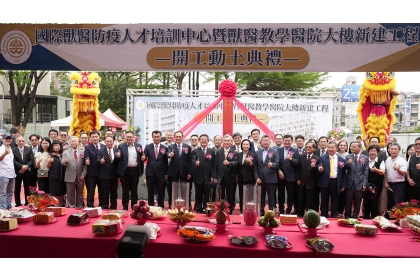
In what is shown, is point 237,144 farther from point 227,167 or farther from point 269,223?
point 269,223

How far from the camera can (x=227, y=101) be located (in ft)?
19.9

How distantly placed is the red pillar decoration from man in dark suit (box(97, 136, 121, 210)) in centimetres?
234

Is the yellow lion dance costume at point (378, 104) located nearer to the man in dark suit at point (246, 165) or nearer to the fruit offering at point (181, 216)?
the man in dark suit at point (246, 165)

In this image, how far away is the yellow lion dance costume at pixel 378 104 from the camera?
4980 millimetres

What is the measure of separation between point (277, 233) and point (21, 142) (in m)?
3.67

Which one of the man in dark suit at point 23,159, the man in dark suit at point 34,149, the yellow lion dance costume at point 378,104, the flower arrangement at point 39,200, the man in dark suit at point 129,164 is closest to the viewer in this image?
the flower arrangement at point 39,200

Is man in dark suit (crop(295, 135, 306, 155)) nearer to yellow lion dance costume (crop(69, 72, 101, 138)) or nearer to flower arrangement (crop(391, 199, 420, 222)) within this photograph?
flower arrangement (crop(391, 199, 420, 222))

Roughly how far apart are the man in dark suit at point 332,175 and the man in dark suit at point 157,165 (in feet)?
6.44

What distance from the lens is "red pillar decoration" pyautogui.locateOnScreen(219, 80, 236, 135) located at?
5.93 meters

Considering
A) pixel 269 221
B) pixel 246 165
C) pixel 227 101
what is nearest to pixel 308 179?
pixel 246 165

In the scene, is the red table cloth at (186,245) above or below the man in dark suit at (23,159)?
below

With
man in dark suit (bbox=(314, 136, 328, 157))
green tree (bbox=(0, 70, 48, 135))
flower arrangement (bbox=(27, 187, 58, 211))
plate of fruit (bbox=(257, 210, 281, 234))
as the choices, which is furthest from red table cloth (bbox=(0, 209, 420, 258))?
green tree (bbox=(0, 70, 48, 135))

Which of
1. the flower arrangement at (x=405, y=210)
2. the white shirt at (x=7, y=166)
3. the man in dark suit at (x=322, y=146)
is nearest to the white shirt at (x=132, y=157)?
the white shirt at (x=7, y=166)

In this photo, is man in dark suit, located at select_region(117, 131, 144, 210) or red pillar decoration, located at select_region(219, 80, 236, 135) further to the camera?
red pillar decoration, located at select_region(219, 80, 236, 135)
